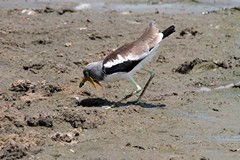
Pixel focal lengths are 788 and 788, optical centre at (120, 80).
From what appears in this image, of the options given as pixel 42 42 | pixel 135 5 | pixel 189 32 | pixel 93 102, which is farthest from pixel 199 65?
pixel 135 5

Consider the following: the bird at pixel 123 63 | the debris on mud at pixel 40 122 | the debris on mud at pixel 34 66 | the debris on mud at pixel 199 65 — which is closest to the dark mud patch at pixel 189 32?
the debris on mud at pixel 199 65

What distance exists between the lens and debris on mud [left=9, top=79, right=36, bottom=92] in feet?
33.4

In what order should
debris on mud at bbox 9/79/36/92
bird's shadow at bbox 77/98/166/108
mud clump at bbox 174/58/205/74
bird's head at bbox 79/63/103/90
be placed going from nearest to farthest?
bird's shadow at bbox 77/98/166/108, bird's head at bbox 79/63/103/90, debris on mud at bbox 9/79/36/92, mud clump at bbox 174/58/205/74

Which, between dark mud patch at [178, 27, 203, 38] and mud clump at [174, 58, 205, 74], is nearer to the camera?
mud clump at [174, 58, 205, 74]

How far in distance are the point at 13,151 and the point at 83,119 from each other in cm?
141

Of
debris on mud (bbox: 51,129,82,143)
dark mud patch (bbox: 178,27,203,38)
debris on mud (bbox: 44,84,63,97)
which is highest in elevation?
debris on mud (bbox: 51,129,82,143)

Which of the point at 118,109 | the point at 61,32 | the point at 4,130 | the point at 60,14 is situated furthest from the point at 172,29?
the point at 60,14

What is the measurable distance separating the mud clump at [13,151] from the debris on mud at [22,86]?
2.66 meters

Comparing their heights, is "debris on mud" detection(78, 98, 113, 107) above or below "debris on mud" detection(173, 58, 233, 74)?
above

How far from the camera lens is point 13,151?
24.4ft

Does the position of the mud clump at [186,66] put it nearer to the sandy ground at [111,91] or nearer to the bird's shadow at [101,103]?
the sandy ground at [111,91]

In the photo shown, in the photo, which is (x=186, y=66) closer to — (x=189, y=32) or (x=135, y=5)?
(x=189, y=32)

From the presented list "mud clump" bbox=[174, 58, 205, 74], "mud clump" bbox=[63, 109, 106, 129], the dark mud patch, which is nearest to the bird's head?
"mud clump" bbox=[63, 109, 106, 129]

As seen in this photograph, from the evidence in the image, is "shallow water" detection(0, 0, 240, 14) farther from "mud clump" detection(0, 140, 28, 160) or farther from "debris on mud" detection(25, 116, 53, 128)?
"mud clump" detection(0, 140, 28, 160)
